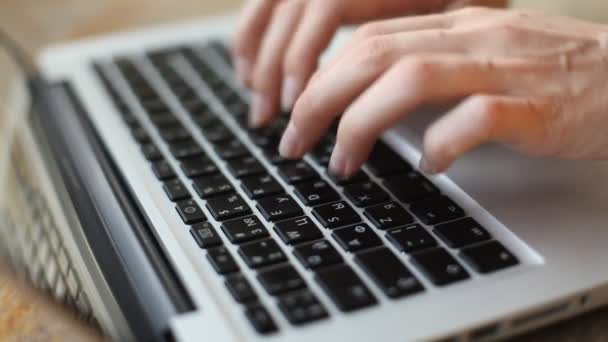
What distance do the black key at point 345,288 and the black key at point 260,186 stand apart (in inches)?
4.1

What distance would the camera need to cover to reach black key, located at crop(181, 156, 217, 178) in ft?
1.66

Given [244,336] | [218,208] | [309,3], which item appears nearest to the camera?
[244,336]

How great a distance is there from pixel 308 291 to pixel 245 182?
0.14 meters

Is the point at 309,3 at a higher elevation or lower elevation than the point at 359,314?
higher

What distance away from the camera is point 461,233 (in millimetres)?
417

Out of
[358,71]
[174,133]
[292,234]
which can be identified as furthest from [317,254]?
[174,133]

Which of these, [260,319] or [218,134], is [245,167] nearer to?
[218,134]

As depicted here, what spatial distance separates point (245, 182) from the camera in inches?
19.2

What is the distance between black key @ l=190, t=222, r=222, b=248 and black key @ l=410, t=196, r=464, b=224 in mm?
128

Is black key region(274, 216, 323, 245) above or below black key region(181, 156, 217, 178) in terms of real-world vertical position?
below

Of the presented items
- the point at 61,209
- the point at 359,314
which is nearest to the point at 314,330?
the point at 359,314

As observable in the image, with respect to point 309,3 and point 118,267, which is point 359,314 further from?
point 309,3

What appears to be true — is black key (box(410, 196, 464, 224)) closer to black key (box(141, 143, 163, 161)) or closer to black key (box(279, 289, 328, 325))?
black key (box(279, 289, 328, 325))

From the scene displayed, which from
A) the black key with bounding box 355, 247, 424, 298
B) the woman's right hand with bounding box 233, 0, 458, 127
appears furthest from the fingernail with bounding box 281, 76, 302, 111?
the black key with bounding box 355, 247, 424, 298
